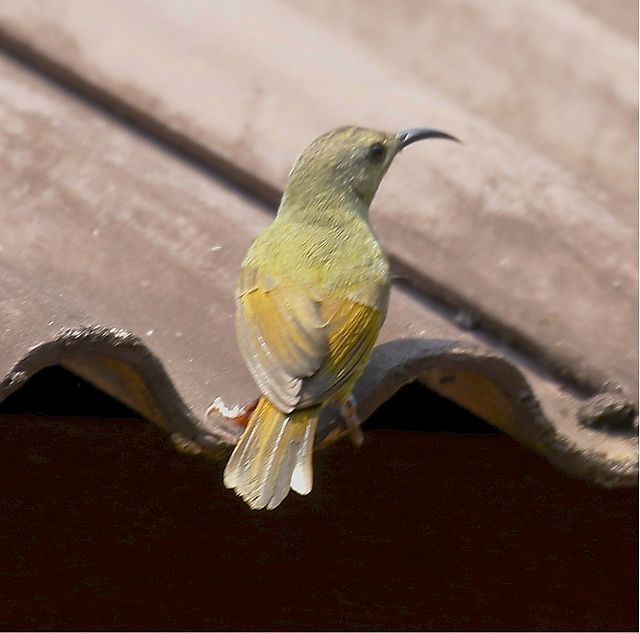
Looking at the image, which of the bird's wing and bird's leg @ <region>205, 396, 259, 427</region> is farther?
the bird's wing

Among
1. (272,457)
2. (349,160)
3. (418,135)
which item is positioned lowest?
(272,457)

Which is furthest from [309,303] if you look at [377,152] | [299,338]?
[377,152]

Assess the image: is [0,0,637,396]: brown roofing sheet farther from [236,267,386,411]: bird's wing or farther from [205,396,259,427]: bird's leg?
[205,396,259,427]: bird's leg

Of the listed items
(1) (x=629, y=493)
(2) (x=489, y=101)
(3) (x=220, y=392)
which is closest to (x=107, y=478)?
(3) (x=220, y=392)

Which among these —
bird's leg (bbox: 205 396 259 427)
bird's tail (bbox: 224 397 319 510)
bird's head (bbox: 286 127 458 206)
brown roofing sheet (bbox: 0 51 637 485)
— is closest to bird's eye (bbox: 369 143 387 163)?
bird's head (bbox: 286 127 458 206)

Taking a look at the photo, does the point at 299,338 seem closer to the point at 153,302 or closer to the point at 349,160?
the point at 153,302

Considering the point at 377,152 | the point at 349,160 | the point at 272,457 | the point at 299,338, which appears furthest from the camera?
the point at 349,160

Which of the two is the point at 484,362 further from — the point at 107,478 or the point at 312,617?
the point at 312,617

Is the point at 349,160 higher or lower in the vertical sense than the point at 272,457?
higher
